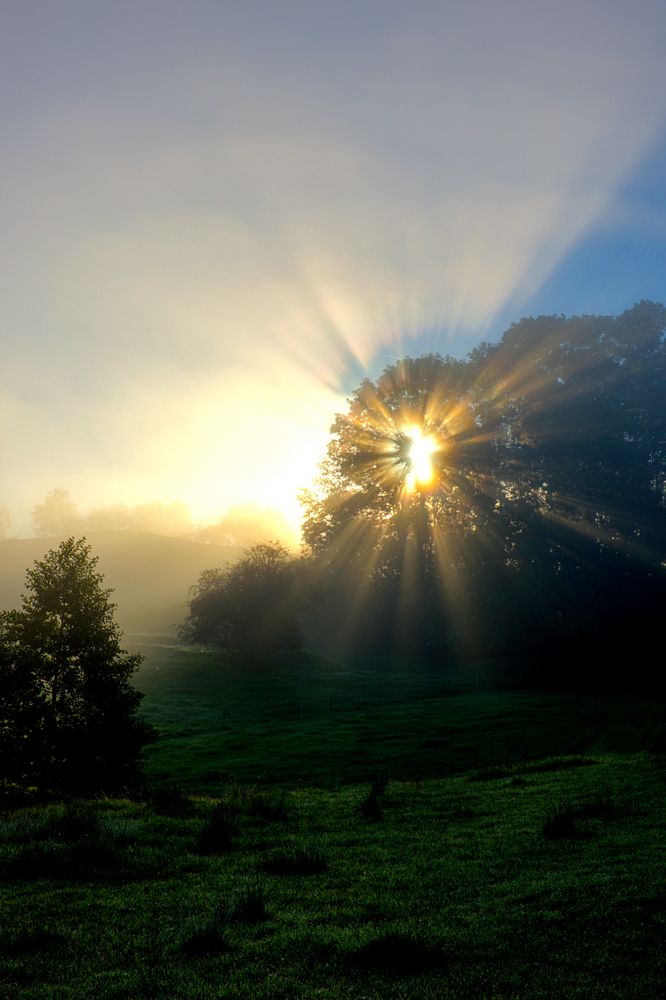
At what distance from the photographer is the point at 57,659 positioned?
76.9 feet

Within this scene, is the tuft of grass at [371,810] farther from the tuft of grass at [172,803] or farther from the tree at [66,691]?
the tree at [66,691]

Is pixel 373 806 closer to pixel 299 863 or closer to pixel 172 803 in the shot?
pixel 172 803

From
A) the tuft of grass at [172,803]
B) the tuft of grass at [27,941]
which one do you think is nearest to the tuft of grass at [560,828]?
the tuft of grass at [172,803]

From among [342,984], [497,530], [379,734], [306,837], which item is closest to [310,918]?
[342,984]

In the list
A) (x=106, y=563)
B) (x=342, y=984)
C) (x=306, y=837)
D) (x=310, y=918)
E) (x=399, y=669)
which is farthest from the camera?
(x=106, y=563)

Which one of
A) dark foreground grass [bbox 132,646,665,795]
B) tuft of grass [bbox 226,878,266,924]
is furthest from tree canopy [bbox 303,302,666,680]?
tuft of grass [bbox 226,878,266,924]

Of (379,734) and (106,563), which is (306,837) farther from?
(106,563)

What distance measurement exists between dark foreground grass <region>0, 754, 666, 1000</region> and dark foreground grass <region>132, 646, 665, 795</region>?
10.0 m

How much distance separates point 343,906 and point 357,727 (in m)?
30.5

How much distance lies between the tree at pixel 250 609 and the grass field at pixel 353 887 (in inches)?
1687

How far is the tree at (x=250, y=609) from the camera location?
71.6 metres

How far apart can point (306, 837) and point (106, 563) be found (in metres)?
154

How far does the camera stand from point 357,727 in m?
40.5

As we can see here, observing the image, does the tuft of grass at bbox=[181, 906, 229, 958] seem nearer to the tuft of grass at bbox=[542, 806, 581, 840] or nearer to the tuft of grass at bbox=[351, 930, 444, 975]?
the tuft of grass at bbox=[351, 930, 444, 975]
